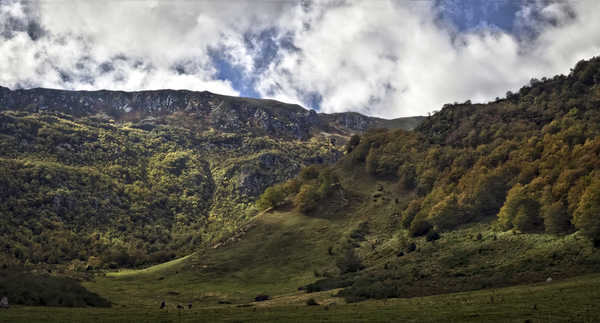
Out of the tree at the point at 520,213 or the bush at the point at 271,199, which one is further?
the bush at the point at 271,199

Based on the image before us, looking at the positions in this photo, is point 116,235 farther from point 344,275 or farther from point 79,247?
point 344,275

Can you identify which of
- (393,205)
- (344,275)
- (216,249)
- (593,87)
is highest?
(593,87)

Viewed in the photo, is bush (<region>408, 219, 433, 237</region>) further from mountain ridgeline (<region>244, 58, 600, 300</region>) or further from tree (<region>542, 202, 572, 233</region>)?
tree (<region>542, 202, 572, 233</region>)

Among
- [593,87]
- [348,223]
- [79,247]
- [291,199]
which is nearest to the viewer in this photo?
[348,223]

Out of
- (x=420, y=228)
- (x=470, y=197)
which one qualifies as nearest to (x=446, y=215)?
(x=420, y=228)

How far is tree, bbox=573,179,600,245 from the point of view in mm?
57581

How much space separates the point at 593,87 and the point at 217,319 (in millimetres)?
154783

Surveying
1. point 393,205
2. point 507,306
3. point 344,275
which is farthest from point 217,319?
point 393,205

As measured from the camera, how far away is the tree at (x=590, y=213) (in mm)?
57581

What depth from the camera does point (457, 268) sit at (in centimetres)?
6450

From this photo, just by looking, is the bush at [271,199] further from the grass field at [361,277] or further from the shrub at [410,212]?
the shrub at [410,212]

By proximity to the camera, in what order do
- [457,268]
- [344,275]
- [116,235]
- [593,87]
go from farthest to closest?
[116,235] → [593,87] → [344,275] → [457,268]

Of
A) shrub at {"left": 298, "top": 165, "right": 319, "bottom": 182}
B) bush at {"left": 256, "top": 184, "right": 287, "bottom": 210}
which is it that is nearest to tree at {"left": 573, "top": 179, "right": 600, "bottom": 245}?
bush at {"left": 256, "top": 184, "right": 287, "bottom": 210}

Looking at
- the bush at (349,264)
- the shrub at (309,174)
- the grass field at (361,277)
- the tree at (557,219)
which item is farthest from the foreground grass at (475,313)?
the shrub at (309,174)
